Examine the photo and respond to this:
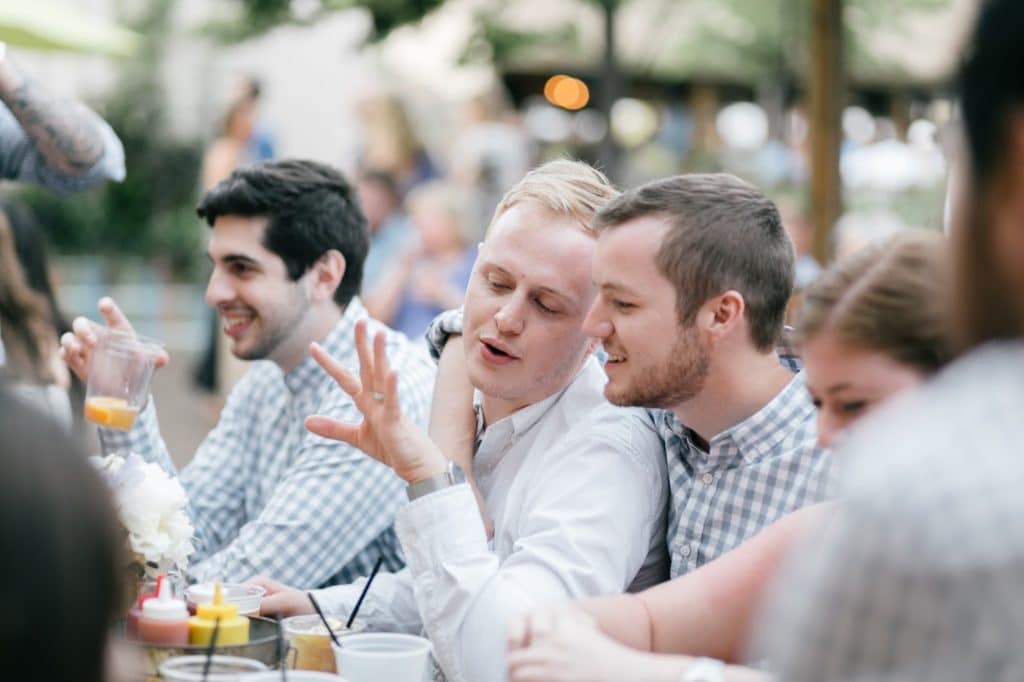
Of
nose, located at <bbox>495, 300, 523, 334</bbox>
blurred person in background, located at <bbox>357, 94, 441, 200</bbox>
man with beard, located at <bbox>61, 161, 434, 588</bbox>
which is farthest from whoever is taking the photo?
blurred person in background, located at <bbox>357, 94, 441, 200</bbox>

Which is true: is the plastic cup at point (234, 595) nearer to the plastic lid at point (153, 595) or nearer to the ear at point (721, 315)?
the plastic lid at point (153, 595)

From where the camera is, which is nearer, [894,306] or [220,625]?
[894,306]

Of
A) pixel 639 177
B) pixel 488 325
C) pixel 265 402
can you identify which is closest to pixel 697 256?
pixel 488 325

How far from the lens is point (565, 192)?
2.91 m

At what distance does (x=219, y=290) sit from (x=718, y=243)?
1.68m

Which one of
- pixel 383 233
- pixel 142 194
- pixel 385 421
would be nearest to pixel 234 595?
pixel 385 421

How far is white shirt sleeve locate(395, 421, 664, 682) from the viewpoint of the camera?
2420mm

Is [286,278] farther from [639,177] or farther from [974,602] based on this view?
[639,177]

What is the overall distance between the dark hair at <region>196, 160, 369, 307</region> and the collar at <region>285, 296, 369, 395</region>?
13 cm

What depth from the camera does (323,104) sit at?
787 inches

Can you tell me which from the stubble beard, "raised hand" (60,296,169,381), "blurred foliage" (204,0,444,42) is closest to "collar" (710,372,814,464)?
the stubble beard

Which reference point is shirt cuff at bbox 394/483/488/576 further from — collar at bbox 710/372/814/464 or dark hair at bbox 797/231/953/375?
dark hair at bbox 797/231/953/375

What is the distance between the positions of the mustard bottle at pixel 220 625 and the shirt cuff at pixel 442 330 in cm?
105

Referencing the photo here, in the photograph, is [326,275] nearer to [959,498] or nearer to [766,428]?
[766,428]
